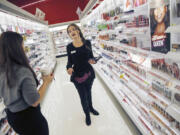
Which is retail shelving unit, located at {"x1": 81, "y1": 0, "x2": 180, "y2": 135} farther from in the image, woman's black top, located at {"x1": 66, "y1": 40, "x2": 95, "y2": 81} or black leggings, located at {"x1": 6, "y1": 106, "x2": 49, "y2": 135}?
black leggings, located at {"x1": 6, "y1": 106, "x2": 49, "y2": 135}

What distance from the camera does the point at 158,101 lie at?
1.46 metres

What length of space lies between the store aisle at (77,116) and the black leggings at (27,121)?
48.4 inches

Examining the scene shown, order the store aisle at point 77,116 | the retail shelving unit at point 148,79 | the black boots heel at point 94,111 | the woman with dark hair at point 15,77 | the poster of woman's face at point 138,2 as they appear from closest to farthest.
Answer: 1. the woman with dark hair at point 15,77
2. the retail shelving unit at point 148,79
3. the poster of woman's face at point 138,2
4. the store aisle at point 77,116
5. the black boots heel at point 94,111

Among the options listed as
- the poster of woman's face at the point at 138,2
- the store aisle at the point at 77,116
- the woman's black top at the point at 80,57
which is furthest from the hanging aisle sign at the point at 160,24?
the store aisle at the point at 77,116

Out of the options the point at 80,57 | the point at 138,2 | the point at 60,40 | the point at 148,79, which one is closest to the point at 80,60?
the point at 80,57

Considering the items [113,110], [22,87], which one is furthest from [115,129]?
[22,87]

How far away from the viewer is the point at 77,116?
9.80 feet

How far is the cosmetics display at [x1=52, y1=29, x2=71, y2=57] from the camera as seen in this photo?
428 inches

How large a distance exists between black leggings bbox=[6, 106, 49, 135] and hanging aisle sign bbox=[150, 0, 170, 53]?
58.6 inches

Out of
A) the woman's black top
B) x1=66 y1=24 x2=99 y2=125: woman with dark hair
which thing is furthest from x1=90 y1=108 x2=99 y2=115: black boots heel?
the woman's black top

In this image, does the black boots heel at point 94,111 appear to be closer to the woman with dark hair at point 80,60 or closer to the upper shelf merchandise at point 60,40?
the woman with dark hair at point 80,60

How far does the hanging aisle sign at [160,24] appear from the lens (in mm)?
1232

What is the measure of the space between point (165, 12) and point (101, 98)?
278cm

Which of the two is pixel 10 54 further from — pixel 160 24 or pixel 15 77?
pixel 160 24
